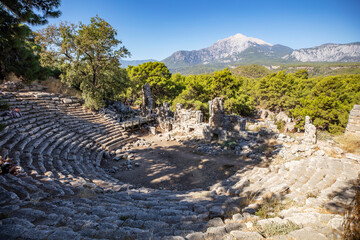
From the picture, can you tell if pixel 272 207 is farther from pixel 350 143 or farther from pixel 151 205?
pixel 350 143

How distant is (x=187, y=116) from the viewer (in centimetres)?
1975

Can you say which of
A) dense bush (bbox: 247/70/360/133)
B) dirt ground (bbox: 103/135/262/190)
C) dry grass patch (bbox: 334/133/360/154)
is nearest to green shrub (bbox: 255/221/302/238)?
dirt ground (bbox: 103/135/262/190)

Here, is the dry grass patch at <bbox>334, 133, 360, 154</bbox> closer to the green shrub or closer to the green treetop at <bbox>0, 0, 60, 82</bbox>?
the green shrub

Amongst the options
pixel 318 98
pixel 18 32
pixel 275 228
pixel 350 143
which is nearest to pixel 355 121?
pixel 350 143

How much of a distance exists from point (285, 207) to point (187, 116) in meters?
15.9

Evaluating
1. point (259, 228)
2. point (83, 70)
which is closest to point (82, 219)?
point (259, 228)

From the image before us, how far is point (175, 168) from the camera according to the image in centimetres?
1131

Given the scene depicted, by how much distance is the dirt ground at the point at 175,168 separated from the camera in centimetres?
945

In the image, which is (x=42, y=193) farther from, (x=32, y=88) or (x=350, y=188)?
(x=32, y=88)

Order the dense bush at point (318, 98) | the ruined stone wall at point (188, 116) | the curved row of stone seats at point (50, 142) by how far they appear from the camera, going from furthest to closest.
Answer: the ruined stone wall at point (188, 116) → the dense bush at point (318, 98) → the curved row of stone seats at point (50, 142)

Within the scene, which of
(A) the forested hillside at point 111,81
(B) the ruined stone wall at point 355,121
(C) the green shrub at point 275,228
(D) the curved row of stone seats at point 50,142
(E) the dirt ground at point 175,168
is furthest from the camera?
(A) the forested hillside at point 111,81

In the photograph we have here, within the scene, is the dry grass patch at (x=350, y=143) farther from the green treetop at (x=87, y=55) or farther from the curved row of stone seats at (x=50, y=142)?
the green treetop at (x=87, y=55)

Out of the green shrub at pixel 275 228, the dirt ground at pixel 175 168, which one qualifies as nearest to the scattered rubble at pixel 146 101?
the dirt ground at pixel 175 168

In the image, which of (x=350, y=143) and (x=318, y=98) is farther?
(x=318, y=98)
